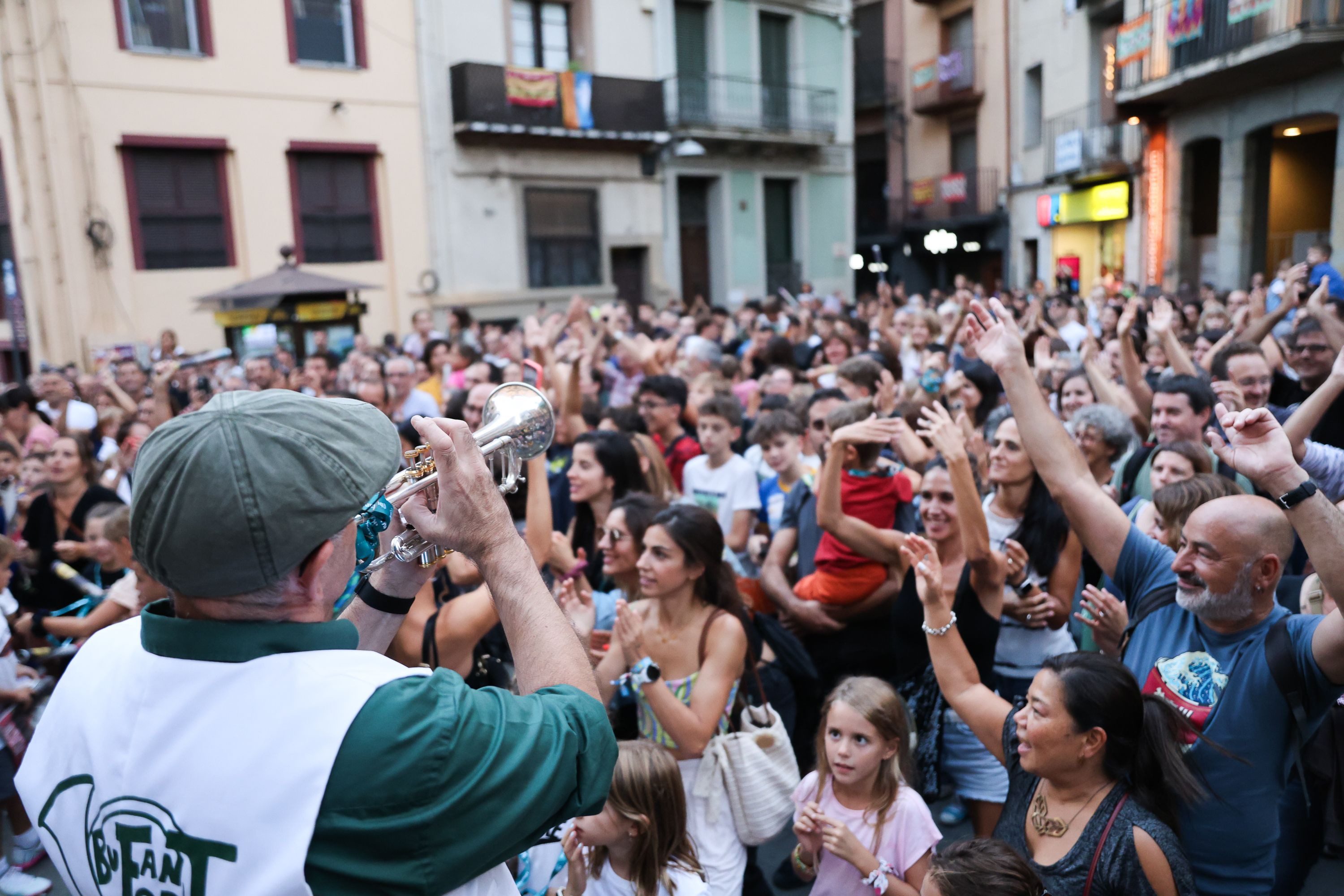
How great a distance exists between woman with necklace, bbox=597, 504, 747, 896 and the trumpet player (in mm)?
1652

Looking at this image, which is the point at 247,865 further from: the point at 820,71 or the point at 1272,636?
the point at 820,71

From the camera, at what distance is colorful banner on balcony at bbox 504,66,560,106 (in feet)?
57.3

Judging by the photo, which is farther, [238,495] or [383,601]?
[383,601]

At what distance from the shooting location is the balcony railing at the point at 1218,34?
40.9 feet

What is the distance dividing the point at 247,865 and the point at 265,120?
661 inches

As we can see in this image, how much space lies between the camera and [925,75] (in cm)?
2639

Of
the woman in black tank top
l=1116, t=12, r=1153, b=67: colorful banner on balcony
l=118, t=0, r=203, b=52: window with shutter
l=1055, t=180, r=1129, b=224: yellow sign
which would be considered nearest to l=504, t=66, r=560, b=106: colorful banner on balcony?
l=118, t=0, r=203, b=52: window with shutter

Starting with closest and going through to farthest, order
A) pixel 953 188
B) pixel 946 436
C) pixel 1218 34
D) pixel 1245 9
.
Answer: pixel 946 436 → pixel 1245 9 → pixel 1218 34 → pixel 953 188

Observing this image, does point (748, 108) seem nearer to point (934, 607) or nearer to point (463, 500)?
point (934, 607)

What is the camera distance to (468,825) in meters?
1.25

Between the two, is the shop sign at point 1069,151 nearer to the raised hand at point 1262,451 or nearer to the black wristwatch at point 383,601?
the raised hand at point 1262,451

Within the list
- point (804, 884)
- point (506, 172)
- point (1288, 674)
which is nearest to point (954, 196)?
point (506, 172)

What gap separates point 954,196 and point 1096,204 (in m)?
5.82

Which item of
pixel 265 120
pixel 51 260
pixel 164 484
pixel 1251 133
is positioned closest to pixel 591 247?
pixel 265 120
